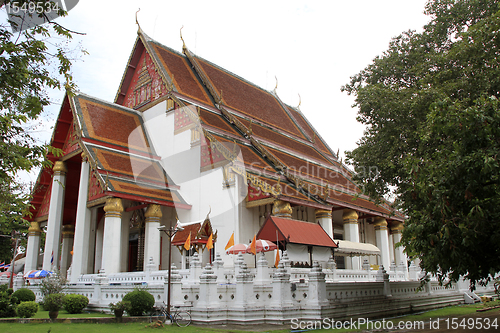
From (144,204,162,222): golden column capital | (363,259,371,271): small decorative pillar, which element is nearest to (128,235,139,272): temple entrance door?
(144,204,162,222): golden column capital

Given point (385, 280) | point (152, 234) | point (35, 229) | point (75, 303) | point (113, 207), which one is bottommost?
point (75, 303)

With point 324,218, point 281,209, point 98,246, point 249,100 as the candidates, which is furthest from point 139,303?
point 249,100

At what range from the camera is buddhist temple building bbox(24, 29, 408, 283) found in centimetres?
1491

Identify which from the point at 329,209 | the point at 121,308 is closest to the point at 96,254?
the point at 121,308

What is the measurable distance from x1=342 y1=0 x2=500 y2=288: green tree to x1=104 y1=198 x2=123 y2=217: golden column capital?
8267 mm

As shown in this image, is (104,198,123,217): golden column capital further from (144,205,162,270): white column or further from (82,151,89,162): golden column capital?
(82,151,89,162): golden column capital

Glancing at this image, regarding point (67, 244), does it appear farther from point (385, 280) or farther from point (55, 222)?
point (385, 280)

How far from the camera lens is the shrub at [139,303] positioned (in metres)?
10.5

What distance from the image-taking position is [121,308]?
10102 mm

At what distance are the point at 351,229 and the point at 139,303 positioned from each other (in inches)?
427

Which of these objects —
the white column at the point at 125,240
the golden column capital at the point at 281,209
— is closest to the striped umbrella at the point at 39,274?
the white column at the point at 125,240

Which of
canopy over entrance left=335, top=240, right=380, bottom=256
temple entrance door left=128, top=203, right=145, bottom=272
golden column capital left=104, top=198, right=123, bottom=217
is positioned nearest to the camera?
golden column capital left=104, top=198, right=123, bottom=217

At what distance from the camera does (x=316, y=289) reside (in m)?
9.72

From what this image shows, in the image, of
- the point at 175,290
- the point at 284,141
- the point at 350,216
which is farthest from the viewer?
the point at 284,141
